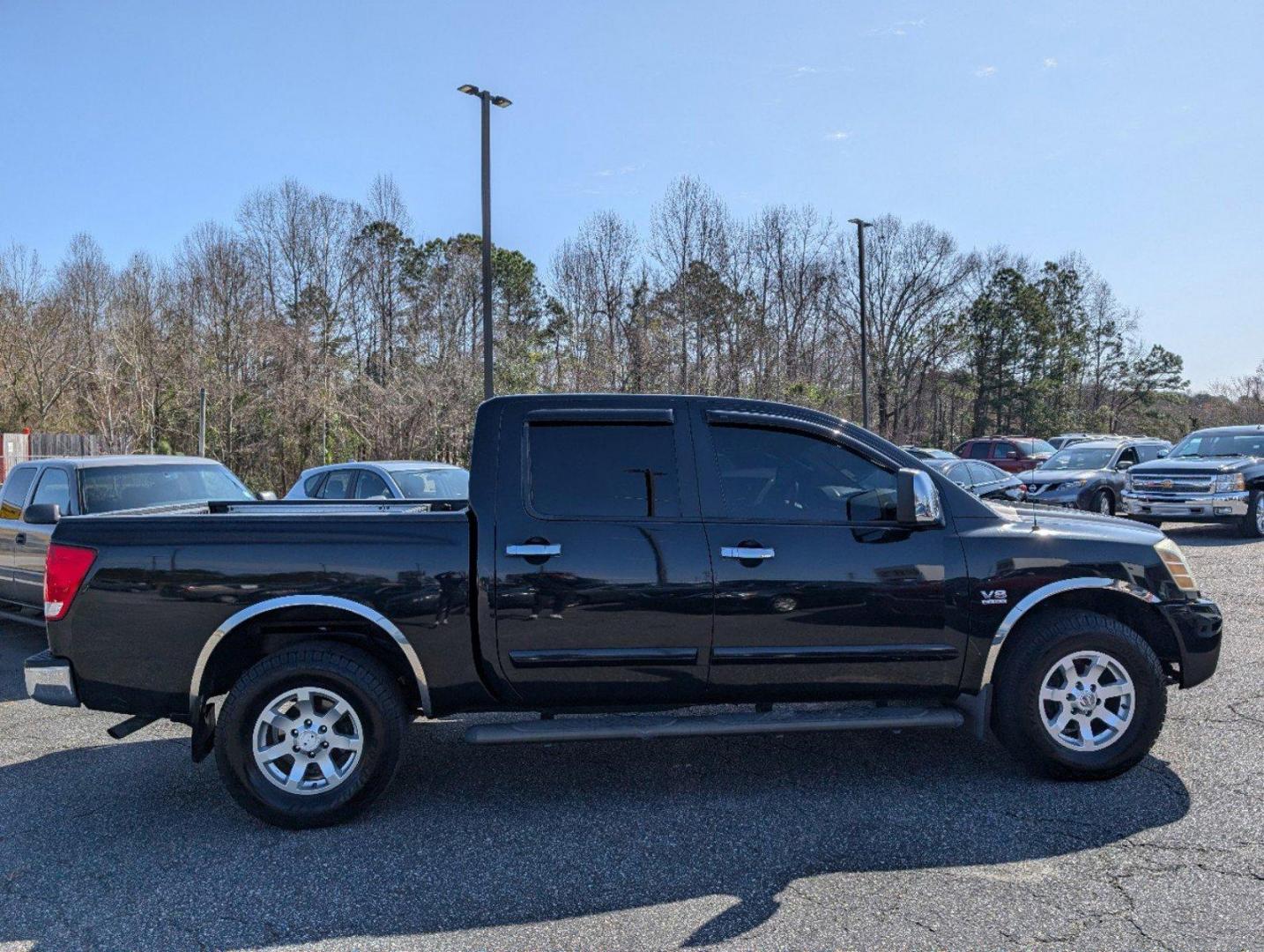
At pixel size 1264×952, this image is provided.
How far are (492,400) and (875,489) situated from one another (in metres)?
2.01

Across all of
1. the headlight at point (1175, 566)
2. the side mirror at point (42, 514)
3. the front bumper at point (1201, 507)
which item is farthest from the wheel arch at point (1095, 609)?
the front bumper at point (1201, 507)

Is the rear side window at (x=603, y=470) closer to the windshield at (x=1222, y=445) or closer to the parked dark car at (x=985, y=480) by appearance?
the parked dark car at (x=985, y=480)

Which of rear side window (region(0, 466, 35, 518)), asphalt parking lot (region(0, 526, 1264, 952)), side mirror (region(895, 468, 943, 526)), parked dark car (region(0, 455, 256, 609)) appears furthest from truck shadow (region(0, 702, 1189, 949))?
rear side window (region(0, 466, 35, 518))

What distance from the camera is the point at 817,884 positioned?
→ 11.9ft

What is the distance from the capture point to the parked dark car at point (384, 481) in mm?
11141

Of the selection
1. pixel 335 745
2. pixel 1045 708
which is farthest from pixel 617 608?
pixel 1045 708

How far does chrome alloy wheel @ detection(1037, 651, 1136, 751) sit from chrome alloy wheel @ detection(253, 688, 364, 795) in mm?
3388

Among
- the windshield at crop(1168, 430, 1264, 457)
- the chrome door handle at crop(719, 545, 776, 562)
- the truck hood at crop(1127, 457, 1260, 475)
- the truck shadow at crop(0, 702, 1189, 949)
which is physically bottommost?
the truck shadow at crop(0, 702, 1189, 949)

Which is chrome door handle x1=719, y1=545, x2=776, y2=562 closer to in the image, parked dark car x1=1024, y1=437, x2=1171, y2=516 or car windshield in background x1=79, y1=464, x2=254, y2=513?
car windshield in background x1=79, y1=464, x2=254, y2=513

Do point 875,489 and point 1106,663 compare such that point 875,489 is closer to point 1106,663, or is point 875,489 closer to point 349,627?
point 1106,663

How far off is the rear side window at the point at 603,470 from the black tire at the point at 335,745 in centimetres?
116

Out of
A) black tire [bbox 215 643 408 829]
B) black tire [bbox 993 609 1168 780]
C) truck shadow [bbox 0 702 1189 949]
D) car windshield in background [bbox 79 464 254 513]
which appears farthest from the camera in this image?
car windshield in background [bbox 79 464 254 513]

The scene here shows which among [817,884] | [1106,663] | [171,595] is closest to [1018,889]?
[817,884]

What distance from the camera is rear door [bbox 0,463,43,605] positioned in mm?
8344
